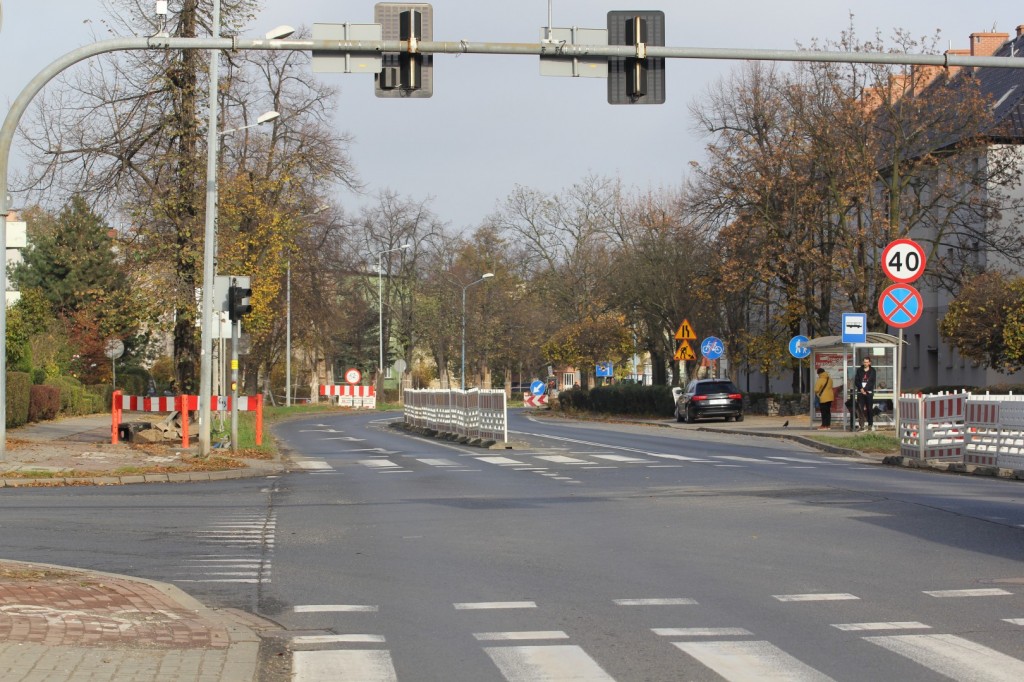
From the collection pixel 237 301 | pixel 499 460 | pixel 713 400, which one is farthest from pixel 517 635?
pixel 713 400

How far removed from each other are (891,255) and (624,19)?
10261 millimetres

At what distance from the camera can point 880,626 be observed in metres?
8.05

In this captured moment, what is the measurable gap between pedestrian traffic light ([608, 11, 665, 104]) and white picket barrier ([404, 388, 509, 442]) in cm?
1322

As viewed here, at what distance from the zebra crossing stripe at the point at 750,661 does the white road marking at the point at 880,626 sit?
0.73 meters

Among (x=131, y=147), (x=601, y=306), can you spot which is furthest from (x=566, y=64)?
(x=601, y=306)

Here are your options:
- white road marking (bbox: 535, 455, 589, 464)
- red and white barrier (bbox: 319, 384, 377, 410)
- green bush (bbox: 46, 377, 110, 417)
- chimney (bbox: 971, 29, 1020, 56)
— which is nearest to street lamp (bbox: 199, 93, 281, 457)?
white road marking (bbox: 535, 455, 589, 464)

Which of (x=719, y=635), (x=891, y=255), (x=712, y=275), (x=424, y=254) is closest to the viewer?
(x=719, y=635)

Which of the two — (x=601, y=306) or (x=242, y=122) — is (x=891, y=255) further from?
(x=601, y=306)

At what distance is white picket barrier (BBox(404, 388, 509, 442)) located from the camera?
31.5m

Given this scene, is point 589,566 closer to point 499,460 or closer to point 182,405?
point 499,460

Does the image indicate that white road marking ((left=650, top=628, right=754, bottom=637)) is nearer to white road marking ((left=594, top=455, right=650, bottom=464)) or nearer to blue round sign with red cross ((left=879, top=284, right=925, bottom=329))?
white road marking ((left=594, top=455, right=650, bottom=464))

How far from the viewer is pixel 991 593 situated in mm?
9227

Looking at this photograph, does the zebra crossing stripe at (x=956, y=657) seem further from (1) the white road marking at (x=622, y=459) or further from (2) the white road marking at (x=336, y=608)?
(1) the white road marking at (x=622, y=459)

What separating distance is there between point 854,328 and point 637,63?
17.5m
